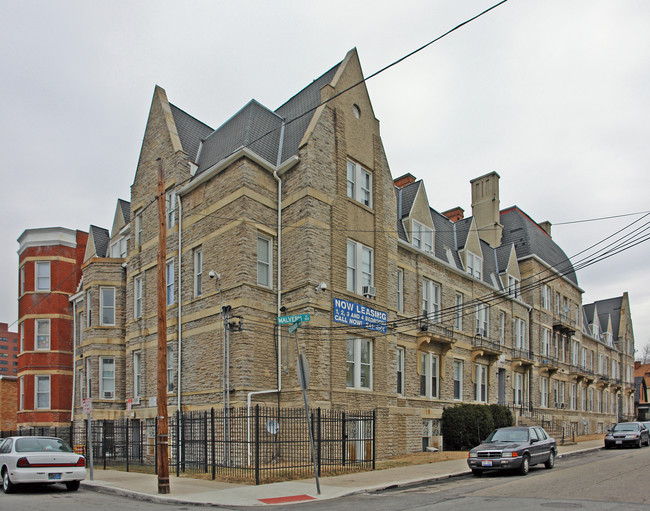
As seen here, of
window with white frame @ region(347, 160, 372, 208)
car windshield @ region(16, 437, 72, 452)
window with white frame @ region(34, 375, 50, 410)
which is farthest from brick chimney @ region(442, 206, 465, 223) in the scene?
car windshield @ region(16, 437, 72, 452)

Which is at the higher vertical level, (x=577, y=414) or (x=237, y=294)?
(x=237, y=294)

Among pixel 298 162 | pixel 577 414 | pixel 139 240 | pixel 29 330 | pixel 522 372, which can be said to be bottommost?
pixel 577 414

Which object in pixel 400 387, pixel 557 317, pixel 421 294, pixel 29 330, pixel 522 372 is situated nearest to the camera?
pixel 400 387

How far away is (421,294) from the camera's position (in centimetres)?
2853

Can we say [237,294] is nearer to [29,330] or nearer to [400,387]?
[400,387]

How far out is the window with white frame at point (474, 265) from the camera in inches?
1347

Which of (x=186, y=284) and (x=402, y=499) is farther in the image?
(x=186, y=284)

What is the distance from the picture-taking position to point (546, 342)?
42.5m

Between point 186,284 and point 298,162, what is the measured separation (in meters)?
6.53

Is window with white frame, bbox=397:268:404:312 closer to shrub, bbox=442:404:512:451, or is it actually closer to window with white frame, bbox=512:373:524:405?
shrub, bbox=442:404:512:451

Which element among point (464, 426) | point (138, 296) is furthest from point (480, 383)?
point (138, 296)

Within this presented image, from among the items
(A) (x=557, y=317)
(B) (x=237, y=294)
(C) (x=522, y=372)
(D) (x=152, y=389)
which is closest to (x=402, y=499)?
(B) (x=237, y=294)

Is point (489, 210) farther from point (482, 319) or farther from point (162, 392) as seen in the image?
point (162, 392)

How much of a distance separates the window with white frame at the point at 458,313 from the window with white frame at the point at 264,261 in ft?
44.4
